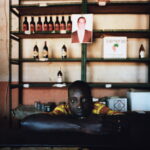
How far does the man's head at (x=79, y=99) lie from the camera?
48.8 inches

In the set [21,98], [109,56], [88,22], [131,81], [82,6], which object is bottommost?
[21,98]

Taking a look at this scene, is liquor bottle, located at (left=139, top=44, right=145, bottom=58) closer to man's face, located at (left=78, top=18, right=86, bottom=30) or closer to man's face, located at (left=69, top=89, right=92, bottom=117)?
man's face, located at (left=78, top=18, right=86, bottom=30)

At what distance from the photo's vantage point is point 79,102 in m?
1.35

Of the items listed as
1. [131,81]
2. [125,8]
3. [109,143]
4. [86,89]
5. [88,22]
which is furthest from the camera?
[131,81]

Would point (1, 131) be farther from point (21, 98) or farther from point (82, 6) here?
point (21, 98)

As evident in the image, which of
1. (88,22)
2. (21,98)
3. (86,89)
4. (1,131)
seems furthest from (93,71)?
(1,131)

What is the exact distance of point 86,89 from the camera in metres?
1.48

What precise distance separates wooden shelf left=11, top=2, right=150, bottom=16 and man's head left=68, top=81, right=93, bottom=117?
145 cm

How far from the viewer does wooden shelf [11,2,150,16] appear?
2.62 metres

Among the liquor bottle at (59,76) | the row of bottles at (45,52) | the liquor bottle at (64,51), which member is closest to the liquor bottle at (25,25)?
the row of bottles at (45,52)

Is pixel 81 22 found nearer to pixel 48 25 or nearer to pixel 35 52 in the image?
pixel 48 25

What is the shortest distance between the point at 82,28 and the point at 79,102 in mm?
1418

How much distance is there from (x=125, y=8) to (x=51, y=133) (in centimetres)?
237

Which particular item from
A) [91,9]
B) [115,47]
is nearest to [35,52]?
[91,9]
